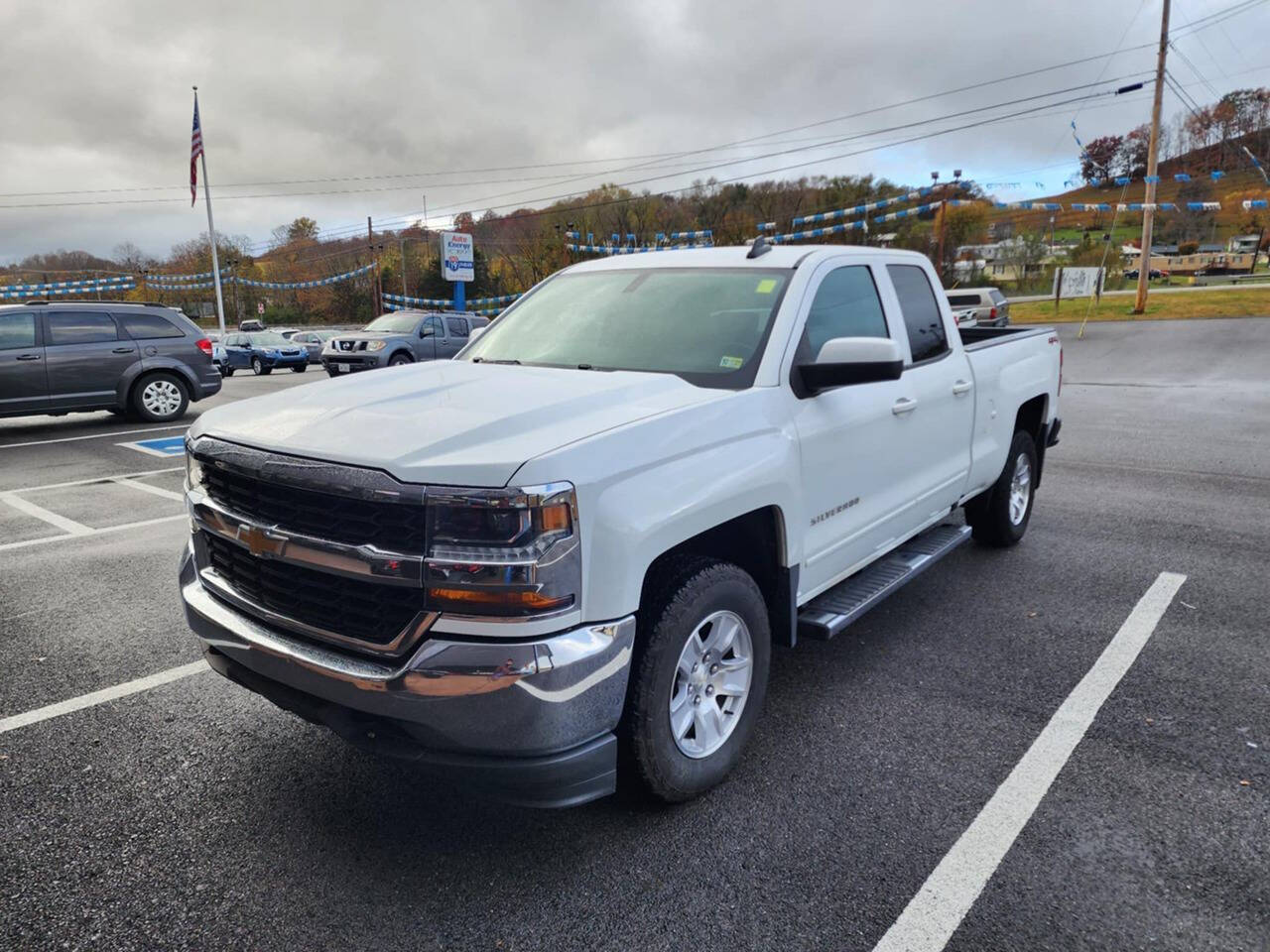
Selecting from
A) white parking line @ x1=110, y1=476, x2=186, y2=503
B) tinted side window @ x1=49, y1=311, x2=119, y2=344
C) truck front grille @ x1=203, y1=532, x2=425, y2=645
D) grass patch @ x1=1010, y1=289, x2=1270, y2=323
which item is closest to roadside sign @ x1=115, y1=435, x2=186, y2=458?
white parking line @ x1=110, y1=476, x2=186, y2=503

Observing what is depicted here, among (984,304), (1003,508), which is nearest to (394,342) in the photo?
(984,304)

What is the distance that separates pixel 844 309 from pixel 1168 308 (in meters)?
34.3

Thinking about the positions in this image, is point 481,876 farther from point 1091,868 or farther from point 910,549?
point 910,549

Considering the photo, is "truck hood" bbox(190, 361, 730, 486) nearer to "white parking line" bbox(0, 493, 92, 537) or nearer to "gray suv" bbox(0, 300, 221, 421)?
"white parking line" bbox(0, 493, 92, 537)

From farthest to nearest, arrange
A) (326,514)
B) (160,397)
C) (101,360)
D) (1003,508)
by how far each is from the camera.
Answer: (160,397) → (101,360) → (1003,508) → (326,514)

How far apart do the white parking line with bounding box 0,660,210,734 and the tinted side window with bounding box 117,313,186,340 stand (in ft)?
33.2

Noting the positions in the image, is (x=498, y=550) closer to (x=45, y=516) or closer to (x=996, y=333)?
(x=996, y=333)

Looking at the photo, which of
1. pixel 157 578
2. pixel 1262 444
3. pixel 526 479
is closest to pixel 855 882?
pixel 526 479

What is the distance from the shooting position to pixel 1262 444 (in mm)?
9484

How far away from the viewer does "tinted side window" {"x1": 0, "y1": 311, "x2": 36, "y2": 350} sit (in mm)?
11133

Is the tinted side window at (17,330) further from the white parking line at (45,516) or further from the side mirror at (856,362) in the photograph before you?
the side mirror at (856,362)

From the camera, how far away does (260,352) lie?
1122 inches

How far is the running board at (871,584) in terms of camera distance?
3352 millimetres

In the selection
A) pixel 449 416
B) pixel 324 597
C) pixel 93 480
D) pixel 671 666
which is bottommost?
pixel 93 480
